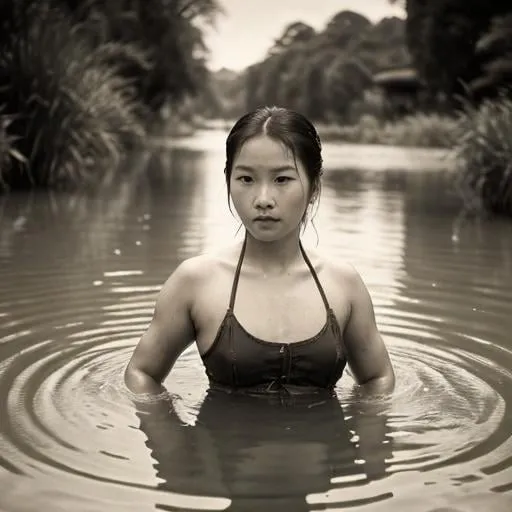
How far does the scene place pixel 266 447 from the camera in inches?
124

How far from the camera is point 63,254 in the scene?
7.35 meters

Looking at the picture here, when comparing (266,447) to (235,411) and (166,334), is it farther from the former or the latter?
(166,334)

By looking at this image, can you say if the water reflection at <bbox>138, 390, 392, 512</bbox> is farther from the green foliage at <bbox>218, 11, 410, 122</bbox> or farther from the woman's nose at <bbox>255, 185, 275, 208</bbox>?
the green foliage at <bbox>218, 11, 410, 122</bbox>

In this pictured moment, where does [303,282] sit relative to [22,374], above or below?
above

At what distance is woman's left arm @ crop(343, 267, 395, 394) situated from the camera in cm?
365

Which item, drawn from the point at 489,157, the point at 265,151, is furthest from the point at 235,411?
the point at 489,157

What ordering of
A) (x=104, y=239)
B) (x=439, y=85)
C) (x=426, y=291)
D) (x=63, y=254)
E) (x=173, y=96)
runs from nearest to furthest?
(x=426, y=291) < (x=63, y=254) < (x=104, y=239) < (x=439, y=85) < (x=173, y=96)

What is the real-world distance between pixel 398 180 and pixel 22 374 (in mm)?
13639

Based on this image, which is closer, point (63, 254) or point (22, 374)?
point (22, 374)

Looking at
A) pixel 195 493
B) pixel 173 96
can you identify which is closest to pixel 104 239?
pixel 195 493

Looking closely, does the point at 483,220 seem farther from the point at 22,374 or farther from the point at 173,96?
the point at 173,96

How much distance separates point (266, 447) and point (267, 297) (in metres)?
0.60

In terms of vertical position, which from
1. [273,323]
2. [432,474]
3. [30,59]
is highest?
[30,59]

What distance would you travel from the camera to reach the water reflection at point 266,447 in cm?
279
